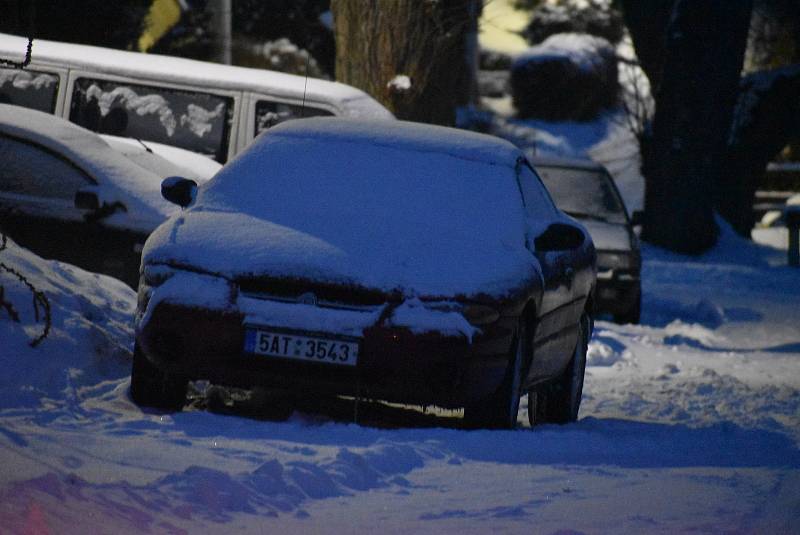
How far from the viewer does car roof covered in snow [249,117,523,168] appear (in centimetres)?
885

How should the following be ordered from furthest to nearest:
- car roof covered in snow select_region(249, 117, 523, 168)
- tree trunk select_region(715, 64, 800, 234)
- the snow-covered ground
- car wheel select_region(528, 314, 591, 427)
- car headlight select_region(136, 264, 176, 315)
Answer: tree trunk select_region(715, 64, 800, 234) < car wheel select_region(528, 314, 591, 427) < car roof covered in snow select_region(249, 117, 523, 168) < car headlight select_region(136, 264, 176, 315) < the snow-covered ground

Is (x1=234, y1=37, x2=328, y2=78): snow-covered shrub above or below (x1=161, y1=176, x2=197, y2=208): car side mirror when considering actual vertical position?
below

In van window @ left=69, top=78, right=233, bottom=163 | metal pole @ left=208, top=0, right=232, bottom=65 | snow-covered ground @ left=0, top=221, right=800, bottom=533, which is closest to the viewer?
snow-covered ground @ left=0, top=221, right=800, bottom=533

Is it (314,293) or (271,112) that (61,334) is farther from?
(271,112)

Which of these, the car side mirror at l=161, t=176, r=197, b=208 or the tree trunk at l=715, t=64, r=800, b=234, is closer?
the car side mirror at l=161, t=176, r=197, b=208

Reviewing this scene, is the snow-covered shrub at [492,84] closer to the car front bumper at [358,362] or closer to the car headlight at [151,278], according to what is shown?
the car headlight at [151,278]

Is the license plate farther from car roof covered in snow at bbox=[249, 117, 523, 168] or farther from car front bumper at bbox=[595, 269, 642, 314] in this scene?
car front bumper at bbox=[595, 269, 642, 314]

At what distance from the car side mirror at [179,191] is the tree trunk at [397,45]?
1030 centimetres

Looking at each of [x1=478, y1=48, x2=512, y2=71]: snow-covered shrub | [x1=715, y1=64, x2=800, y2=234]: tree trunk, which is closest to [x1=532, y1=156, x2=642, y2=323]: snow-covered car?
[x1=715, y1=64, x2=800, y2=234]: tree trunk

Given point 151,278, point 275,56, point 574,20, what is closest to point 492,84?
point 574,20

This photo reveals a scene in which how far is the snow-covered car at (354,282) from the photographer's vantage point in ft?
24.3

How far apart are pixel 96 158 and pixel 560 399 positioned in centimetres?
443

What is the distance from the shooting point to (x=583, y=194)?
17641 mm

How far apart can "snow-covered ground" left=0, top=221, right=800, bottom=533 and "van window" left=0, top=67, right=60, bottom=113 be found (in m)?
4.85
